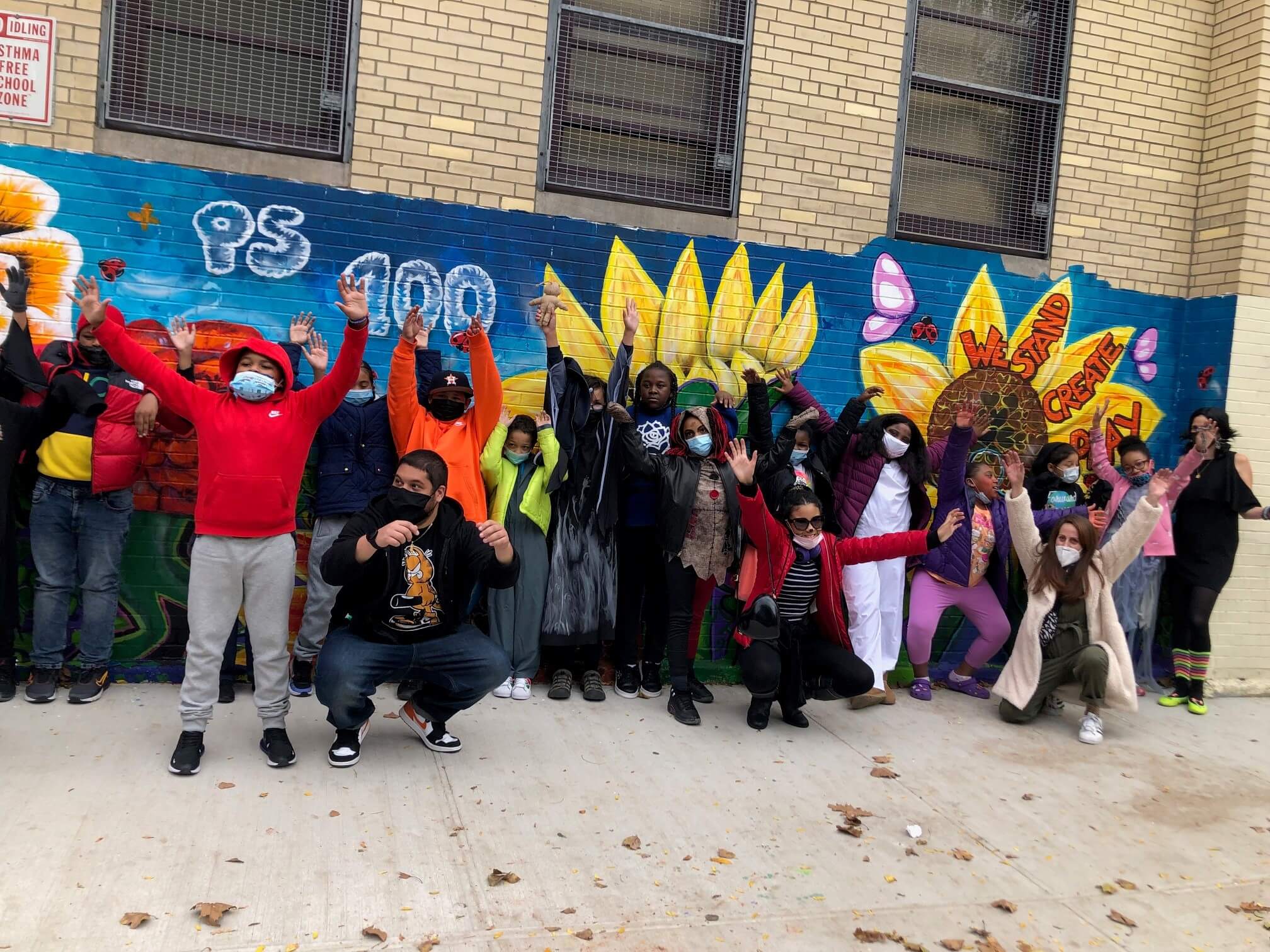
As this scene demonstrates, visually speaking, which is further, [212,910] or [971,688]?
[971,688]

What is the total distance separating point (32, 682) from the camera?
522cm

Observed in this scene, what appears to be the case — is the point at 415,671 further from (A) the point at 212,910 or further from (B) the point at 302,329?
(B) the point at 302,329

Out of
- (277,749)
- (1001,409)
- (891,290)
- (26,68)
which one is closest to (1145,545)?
(1001,409)

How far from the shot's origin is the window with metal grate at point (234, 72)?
5.73 meters

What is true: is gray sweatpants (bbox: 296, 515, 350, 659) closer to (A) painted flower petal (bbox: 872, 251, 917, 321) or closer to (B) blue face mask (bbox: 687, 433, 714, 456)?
(B) blue face mask (bbox: 687, 433, 714, 456)

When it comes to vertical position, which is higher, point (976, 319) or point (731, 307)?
point (976, 319)

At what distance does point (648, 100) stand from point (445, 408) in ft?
8.88

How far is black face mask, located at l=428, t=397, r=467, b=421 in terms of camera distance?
5633 mm

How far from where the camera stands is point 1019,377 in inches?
291

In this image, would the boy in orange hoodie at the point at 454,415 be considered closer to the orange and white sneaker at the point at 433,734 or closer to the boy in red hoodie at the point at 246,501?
the boy in red hoodie at the point at 246,501

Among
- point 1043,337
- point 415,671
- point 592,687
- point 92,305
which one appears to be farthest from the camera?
point 1043,337

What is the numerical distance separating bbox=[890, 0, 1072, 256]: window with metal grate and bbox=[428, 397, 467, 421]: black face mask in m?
3.63

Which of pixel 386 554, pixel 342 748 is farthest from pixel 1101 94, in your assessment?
pixel 342 748

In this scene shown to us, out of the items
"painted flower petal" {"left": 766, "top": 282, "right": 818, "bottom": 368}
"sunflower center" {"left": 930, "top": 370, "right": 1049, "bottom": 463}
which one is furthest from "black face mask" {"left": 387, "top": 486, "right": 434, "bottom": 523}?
"sunflower center" {"left": 930, "top": 370, "right": 1049, "bottom": 463}
